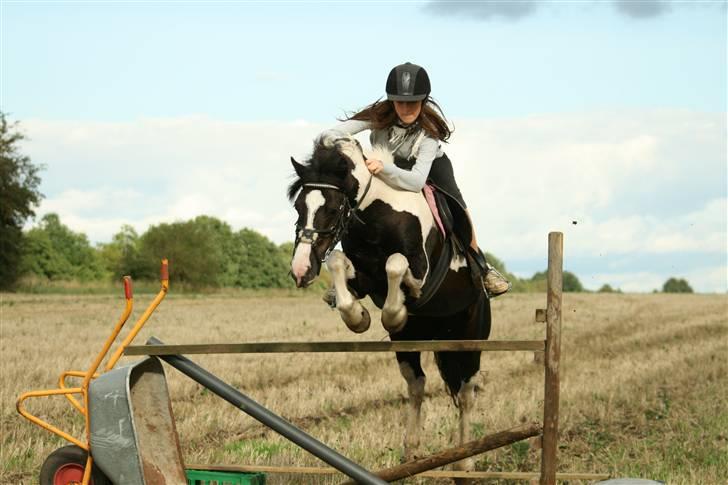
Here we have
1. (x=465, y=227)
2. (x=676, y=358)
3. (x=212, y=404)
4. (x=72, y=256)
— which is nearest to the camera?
(x=465, y=227)

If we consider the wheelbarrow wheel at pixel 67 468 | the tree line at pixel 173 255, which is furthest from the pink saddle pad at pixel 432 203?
the tree line at pixel 173 255

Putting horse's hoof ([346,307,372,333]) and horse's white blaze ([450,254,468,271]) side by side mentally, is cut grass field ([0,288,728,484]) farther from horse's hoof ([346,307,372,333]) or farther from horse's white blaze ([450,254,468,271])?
horse's white blaze ([450,254,468,271])

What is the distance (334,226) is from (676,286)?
6619 cm

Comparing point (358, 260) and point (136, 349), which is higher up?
point (358, 260)

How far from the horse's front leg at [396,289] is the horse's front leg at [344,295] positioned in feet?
0.45

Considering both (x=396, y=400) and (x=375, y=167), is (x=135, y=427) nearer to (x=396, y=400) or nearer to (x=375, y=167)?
(x=375, y=167)

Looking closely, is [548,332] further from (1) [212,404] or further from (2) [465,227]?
(1) [212,404]

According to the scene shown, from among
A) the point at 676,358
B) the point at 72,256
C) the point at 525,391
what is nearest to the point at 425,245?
the point at 525,391

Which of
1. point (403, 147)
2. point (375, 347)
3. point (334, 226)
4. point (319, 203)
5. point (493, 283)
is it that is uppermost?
point (403, 147)

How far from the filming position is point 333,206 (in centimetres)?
557

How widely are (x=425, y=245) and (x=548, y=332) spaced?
1.03 m

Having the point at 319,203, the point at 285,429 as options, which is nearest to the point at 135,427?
the point at 285,429

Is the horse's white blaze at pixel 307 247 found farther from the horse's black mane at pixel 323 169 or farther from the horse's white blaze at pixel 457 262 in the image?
the horse's white blaze at pixel 457 262

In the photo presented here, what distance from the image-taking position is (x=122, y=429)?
5.61 metres
